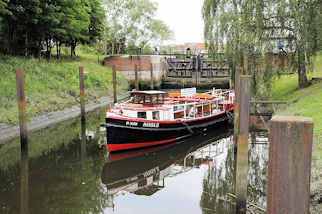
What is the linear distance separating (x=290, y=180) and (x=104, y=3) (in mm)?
48736

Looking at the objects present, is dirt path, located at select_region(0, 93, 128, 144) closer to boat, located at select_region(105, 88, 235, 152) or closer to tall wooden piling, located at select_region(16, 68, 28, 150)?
tall wooden piling, located at select_region(16, 68, 28, 150)

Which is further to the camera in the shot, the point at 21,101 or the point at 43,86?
the point at 43,86

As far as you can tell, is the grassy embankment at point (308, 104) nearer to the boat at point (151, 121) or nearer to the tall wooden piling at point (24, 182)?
the boat at point (151, 121)

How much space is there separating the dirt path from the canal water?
0.74 m

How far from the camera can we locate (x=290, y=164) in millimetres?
1807

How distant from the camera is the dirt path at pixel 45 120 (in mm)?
15391

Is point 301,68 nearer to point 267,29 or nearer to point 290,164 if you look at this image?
point 267,29

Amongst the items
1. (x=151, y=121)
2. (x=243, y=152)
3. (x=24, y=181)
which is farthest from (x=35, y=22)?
(x=243, y=152)

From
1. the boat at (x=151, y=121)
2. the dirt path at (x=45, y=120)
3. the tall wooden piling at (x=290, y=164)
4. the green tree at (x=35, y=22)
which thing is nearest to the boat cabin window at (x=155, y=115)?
the boat at (x=151, y=121)

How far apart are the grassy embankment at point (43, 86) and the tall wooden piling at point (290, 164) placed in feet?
52.9

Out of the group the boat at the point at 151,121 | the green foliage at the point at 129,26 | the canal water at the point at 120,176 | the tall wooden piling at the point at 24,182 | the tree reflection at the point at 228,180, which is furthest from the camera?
the green foliage at the point at 129,26

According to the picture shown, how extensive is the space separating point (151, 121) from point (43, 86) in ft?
33.3

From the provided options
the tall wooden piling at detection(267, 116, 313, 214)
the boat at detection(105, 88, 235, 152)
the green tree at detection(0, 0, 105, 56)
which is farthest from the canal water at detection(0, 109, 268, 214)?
the green tree at detection(0, 0, 105, 56)

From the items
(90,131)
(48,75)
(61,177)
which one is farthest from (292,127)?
(48,75)
